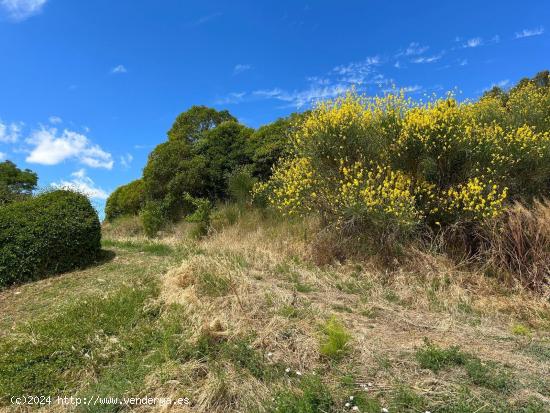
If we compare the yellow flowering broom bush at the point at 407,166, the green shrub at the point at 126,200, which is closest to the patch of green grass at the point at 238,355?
the yellow flowering broom bush at the point at 407,166

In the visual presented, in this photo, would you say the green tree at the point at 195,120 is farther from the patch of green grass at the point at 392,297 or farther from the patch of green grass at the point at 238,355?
the patch of green grass at the point at 238,355

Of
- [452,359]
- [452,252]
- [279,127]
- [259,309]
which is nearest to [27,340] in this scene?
[259,309]

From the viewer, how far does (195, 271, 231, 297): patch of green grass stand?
5.04 metres

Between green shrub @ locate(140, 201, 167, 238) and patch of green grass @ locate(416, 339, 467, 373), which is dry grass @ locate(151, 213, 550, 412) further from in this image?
green shrub @ locate(140, 201, 167, 238)

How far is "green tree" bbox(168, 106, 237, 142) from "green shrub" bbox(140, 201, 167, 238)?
147 inches

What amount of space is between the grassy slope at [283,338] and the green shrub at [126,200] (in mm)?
9305

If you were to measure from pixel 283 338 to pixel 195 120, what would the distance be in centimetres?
1302

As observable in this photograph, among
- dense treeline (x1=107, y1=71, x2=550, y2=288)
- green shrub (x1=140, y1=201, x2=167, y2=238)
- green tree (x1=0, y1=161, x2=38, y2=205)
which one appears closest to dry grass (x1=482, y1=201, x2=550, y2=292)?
dense treeline (x1=107, y1=71, x2=550, y2=288)

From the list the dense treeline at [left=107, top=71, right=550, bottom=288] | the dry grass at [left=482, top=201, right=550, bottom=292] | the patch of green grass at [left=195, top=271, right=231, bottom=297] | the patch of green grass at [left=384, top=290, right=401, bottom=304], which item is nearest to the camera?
the patch of green grass at [left=195, top=271, right=231, bottom=297]

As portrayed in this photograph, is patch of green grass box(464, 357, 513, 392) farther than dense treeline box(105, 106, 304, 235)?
No

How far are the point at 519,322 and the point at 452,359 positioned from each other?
1.97m

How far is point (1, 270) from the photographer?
20.8 ft

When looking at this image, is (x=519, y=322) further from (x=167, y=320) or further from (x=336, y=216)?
(x=167, y=320)

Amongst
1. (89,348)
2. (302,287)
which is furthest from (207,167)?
(89,348)
